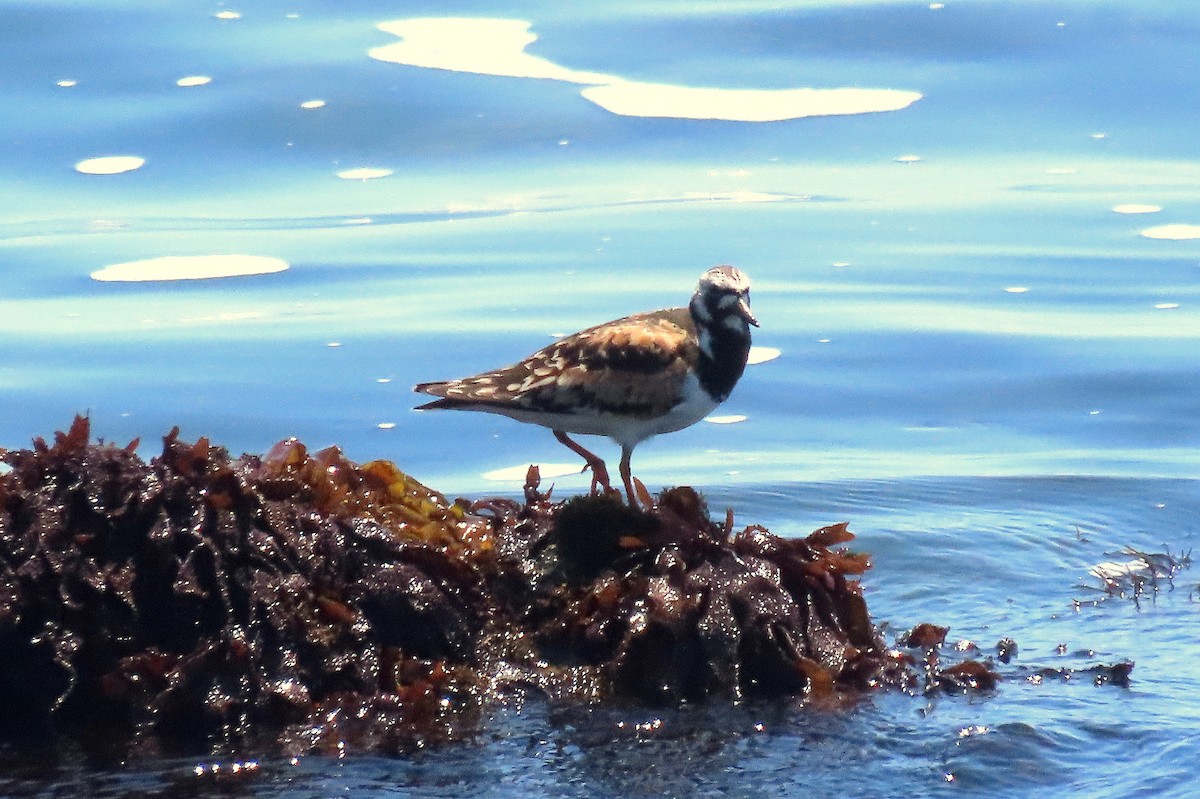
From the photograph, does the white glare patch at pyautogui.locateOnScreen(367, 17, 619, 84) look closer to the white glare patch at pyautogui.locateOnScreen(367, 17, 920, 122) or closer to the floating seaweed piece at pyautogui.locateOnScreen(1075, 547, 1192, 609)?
the white glare patch at pyautogui.locateOnScreen(367, 17, 920, 122)

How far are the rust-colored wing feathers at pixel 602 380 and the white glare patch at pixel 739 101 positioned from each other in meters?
7.22

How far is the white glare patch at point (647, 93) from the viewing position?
12422 millimetres

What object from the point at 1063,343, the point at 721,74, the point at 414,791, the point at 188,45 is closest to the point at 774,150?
the point at 721,74

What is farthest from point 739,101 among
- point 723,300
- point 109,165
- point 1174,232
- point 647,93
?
point 723,300

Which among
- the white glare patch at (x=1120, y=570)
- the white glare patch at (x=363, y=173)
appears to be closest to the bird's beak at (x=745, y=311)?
the white glare patch at (x=1120, y=570)

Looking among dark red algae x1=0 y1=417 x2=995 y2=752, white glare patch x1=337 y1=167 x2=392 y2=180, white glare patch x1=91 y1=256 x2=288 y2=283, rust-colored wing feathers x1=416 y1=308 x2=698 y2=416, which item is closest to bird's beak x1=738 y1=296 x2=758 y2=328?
rust-colored wing feathers x1=416 y1=308 x2=698 y2=416

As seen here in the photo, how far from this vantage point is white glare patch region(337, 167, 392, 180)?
11.5 meters

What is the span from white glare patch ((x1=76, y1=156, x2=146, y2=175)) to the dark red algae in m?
7.50

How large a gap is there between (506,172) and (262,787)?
26.8ft

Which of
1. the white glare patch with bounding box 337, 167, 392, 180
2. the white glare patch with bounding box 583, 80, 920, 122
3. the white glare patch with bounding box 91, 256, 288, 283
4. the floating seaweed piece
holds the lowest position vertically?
the floating seaweed piece

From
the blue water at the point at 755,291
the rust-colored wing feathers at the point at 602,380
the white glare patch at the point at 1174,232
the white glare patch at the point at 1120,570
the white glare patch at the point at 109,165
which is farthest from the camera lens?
the white glare patch at the point at 109,165

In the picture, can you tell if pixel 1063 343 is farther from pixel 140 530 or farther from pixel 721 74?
pixel 140 530

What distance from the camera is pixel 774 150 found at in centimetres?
1188

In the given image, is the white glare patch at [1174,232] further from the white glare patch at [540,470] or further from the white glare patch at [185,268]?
the white glare patch at [185,268]
